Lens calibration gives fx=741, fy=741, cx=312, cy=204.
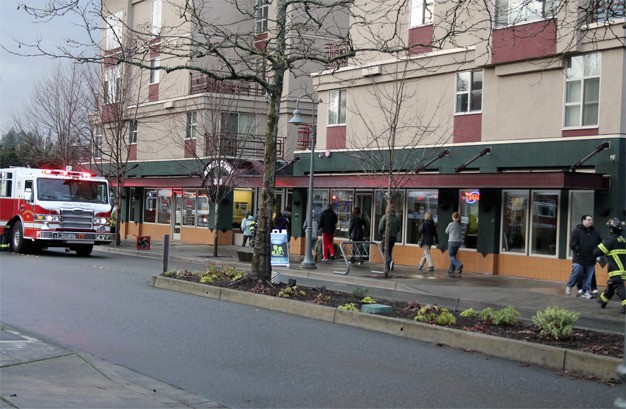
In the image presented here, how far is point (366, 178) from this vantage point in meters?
26.1

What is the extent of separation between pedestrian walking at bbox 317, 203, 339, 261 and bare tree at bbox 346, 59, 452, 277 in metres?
1.95

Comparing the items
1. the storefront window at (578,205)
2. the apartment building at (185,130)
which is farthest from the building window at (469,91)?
the apartment building at (185,130)

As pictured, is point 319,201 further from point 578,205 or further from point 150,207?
point 150,207

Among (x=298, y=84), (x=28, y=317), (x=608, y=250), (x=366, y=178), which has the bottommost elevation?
(x=28, y=317)

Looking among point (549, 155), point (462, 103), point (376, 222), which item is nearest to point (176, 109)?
point (376, 222)

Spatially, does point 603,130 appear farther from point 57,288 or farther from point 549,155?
point 57,288

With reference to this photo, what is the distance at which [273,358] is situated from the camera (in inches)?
364

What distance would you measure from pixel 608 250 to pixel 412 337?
18.9ft

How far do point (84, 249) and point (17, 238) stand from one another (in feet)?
7.43

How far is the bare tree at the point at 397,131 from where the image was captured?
25.5 m

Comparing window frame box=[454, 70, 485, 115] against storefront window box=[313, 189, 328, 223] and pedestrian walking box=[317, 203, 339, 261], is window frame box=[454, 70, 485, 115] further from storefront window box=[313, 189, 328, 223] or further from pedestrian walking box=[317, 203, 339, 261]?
storefront window box=[313, 189, 328, 223]

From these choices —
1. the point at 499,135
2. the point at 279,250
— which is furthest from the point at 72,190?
the point at 499,135

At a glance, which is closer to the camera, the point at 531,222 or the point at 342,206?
the point at 531,222

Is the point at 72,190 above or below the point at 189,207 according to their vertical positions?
above
